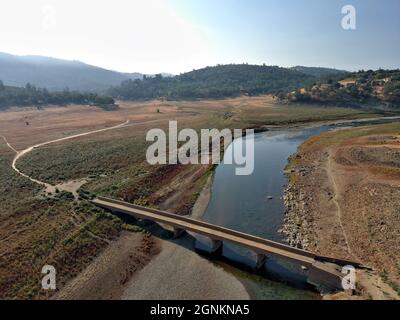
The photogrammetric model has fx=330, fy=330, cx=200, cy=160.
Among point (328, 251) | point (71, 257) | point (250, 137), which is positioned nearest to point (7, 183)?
point (71, 257)

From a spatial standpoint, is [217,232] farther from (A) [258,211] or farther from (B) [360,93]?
(B) [360,93]

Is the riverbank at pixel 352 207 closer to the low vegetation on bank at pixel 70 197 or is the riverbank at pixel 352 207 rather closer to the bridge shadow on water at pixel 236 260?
the bridge shadow on water at pixel 236 260

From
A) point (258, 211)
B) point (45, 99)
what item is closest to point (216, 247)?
point (258, 211)

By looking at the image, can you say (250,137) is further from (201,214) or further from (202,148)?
(201,214)

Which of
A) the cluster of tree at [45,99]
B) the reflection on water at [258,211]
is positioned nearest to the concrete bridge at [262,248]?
the reflection on water at [258,211]

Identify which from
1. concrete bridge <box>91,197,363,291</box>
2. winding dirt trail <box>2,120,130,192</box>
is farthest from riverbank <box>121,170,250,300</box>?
winding dirt trail <box>2,120,130,192</box>

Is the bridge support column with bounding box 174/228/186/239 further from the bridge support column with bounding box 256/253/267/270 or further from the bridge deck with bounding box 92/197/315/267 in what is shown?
the bridge support column with bounding box 256/253/267/270
